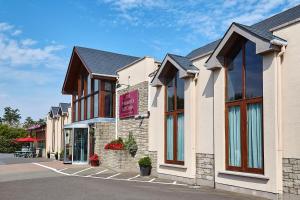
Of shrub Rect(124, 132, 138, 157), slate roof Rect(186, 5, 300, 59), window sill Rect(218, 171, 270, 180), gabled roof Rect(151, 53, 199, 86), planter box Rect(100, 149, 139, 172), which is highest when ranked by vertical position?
slate roof Rect(186, 5, 300, 59)

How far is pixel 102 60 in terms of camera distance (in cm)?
2533

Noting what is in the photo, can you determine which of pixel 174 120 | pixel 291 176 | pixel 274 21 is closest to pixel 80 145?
pixel 174 120

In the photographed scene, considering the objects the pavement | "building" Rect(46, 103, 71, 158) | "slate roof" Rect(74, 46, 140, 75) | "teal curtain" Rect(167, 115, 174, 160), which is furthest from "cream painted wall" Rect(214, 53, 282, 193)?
"building" Rect(46, 103, 71, 158)

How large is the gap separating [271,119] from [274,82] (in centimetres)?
107

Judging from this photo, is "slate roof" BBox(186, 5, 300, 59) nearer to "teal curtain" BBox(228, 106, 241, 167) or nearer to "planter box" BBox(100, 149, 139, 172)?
"teal curtain" BBox(228, 106, 241, 167)

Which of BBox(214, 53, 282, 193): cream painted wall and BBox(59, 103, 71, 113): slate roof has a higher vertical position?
BBox(59, 103, 71, 113): slate roof

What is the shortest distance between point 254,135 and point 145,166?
6.93m

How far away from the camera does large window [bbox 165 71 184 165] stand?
15461mm

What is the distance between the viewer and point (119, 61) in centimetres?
2616

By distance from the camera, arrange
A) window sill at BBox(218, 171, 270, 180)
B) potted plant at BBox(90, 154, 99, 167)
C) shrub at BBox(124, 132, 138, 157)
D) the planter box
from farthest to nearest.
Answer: potted plant at BBox(90, 154, 99, 167), shrub at BBox(124, 132, 138, 157), the planter box, window sill at BBox(218, 171, 270, 180)

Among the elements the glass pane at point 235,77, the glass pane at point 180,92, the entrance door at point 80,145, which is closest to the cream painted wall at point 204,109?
the glass pane at point 235,77

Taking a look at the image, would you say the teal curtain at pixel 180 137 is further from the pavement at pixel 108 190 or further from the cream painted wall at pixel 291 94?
the cream painted wall at pixel 291 94

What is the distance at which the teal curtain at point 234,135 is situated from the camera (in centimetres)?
1207

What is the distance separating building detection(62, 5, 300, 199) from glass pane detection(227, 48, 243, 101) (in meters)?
0.03
